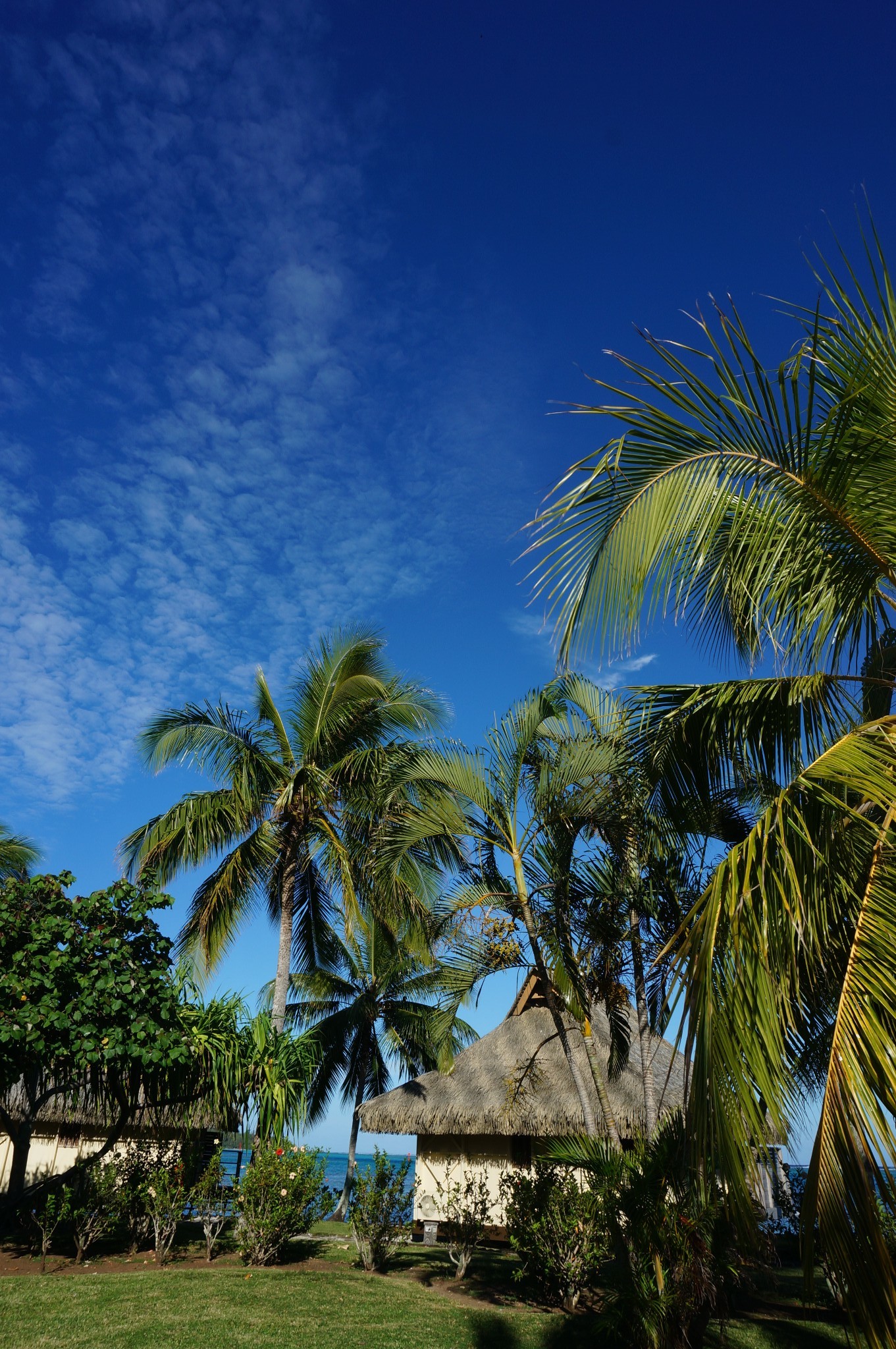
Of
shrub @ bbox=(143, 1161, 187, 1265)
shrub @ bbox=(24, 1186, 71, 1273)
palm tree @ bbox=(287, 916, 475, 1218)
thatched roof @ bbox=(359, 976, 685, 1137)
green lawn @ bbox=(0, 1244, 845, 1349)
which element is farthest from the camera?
palm tree @ bbox=(287, 916, 475, 1218)

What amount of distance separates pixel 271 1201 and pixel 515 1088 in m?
4.52

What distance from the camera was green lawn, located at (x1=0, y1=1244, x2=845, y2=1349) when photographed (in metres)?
6.84

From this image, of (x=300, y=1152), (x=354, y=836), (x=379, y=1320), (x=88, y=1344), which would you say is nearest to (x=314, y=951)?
(x=354, y=836)

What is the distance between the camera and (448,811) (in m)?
8.52

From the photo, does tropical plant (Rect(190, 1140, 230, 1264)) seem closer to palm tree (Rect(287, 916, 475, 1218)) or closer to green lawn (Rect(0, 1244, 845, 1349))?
green lawn (Rect(0, 1244, 845, 1349))

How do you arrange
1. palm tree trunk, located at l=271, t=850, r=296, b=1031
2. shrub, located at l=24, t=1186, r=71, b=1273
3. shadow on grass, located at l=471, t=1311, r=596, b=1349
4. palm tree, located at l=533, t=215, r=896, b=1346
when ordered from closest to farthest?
palm tree, located at l=533, t=215, r=896, b=1346
shadow on grass, located at l=471, t=1311, r=596, b=1349
shrub, located at l=24, t=1186, r=71, b=1273
palm tree trunk, located at l=271, t=850, r=296, b=1031

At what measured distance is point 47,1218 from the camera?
9688mm

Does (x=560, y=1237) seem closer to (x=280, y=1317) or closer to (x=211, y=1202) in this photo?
(x=280, y=1317)

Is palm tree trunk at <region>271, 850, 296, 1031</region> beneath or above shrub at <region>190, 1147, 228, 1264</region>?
above

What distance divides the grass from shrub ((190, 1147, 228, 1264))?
71 cm

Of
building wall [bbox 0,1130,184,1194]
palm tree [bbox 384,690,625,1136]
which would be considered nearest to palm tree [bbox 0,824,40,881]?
building wall [bbox 0,1130,184,1194]

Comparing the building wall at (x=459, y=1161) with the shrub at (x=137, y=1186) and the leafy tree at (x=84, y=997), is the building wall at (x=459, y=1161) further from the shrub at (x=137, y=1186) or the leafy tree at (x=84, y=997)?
the leafy tree at (x=84, y=997)

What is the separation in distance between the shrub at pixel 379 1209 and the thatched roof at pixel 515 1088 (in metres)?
3.07

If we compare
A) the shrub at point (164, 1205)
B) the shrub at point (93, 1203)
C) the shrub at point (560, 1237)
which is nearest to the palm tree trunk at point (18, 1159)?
the shrub at point (93, 1203)
